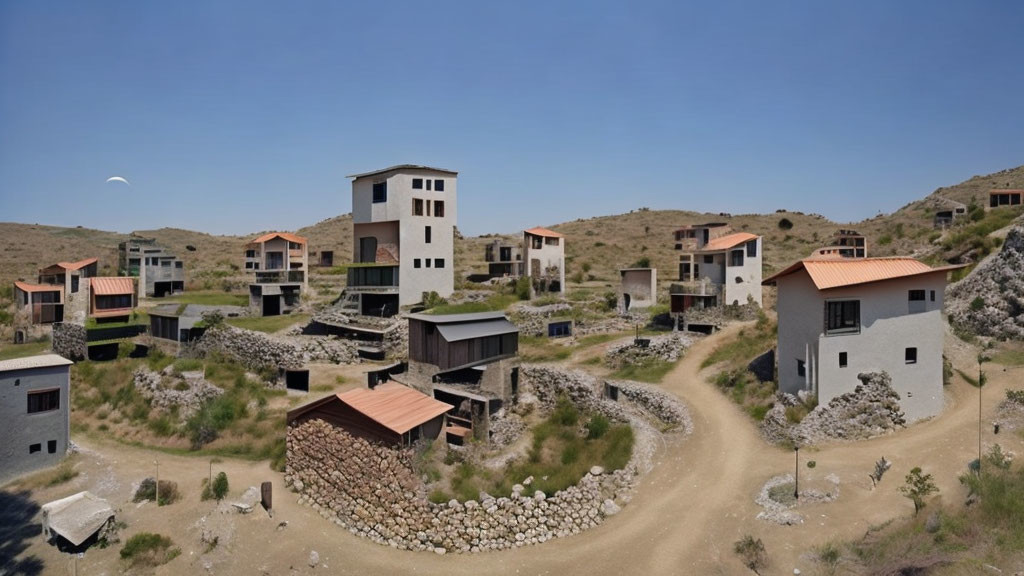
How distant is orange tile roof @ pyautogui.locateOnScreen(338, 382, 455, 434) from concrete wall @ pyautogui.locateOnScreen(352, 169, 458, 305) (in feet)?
57.8

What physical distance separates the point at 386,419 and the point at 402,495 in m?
2.71

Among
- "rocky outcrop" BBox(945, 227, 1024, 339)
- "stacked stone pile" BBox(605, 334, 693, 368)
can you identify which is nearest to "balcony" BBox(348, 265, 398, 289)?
"stacked stone pile" BBox(605, 334, 693, 368)

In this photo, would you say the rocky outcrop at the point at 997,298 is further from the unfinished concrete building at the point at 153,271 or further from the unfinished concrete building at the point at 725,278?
the unfinished concrete building at the point at 153,271

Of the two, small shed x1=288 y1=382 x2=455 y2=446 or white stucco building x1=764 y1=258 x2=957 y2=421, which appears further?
white stucco building x1=764 y1=258 x2=957 y2=421

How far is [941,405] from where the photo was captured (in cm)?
2353

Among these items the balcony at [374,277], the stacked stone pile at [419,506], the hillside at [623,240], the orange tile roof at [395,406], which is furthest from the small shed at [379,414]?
the hillside at [623,240]

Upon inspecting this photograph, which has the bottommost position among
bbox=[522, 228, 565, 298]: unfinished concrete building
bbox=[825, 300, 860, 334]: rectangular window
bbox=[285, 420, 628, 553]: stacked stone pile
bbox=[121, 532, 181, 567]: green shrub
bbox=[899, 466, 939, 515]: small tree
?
bbox=[121, 532, 181, 567]: green shrub

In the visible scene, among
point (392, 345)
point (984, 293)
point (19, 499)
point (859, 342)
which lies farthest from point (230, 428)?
point (984, 293)

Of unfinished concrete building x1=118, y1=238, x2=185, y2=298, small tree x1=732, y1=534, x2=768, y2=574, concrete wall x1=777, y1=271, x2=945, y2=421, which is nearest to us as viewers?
small tree x1=732, y1=534, x2=768, y2=574

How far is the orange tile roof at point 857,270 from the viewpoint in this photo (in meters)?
22.7

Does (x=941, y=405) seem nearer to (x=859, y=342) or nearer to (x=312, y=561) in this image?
(x=859, y=342)

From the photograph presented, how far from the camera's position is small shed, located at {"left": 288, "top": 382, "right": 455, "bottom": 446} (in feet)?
65.2

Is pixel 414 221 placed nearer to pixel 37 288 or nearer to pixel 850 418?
pixel 37 288

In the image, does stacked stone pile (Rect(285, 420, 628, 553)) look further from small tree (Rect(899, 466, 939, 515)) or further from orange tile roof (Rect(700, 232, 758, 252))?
orange tile roof (Rect(700, 232, 758, 252))
